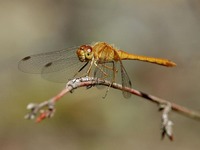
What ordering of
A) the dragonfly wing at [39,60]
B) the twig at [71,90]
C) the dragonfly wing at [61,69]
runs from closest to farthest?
the twig at [71,90]
the dragonfly wing at [61,69]
the dragonfly wing at [39,60]

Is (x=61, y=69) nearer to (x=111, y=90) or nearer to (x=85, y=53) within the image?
(x=85, y=53)

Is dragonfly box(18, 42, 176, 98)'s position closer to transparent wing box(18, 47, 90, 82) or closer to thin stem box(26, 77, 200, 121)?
transparent wing box(18, 47, 90, 82)

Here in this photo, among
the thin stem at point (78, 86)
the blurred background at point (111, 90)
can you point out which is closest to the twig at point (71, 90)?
the thin stem at point (78, 86)

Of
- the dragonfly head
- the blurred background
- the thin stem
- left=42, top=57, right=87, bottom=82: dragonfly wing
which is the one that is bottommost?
the blurred background

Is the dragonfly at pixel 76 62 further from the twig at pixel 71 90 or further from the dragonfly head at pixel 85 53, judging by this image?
the twig at pixel 71 90

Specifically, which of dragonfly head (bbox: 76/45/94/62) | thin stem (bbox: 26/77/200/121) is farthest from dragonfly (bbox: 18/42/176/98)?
thin stem (bbox: 26/77/200/121)

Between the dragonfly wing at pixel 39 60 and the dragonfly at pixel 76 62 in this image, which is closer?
the dragonfly at pixel 76 62

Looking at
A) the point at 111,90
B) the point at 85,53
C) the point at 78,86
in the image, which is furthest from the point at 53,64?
the point at 111,90
